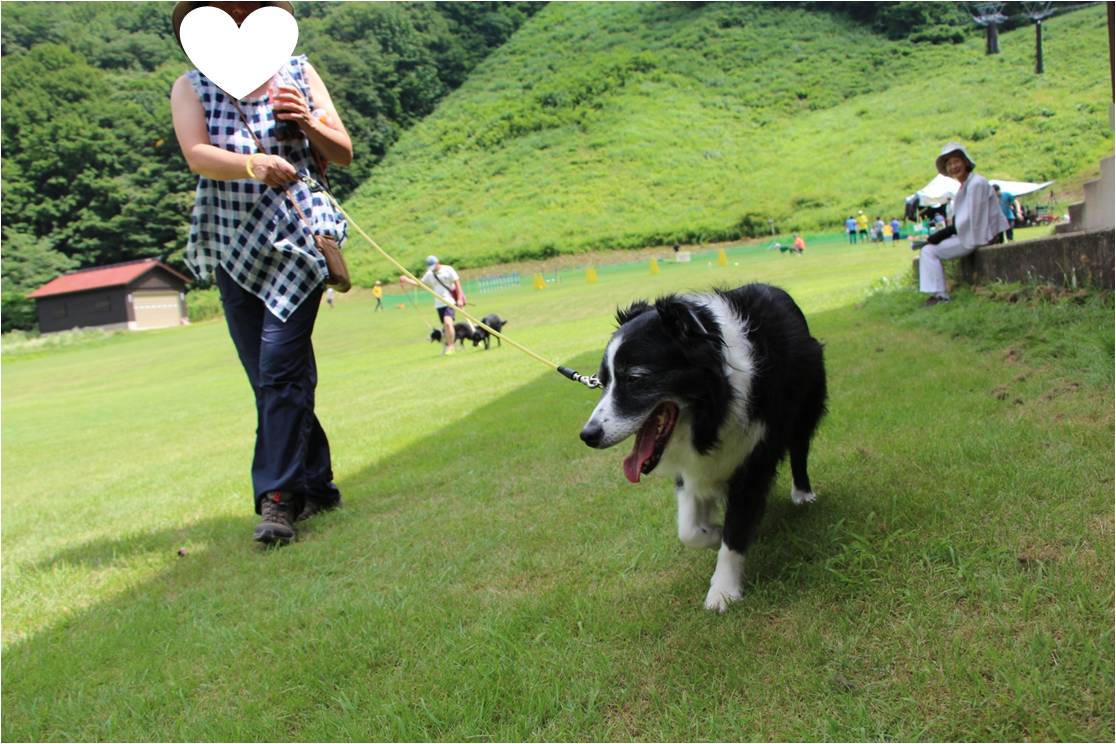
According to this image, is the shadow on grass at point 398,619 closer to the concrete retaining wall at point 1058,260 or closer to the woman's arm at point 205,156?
the woman's arm at point 205,156

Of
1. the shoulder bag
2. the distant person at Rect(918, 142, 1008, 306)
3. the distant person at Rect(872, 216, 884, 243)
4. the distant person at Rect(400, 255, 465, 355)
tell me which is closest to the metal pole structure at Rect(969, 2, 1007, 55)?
the distant person at Rect(872, 216, 884, 243)

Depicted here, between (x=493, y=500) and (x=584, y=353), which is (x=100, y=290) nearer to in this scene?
(x=584, y=353)

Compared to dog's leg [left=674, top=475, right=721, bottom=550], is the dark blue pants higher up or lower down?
higher up

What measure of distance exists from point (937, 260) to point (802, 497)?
5.46 meters

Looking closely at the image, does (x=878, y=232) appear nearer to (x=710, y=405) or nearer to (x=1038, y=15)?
(x=1038, y=15)

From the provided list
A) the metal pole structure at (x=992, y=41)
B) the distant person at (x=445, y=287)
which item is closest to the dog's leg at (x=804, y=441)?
the distant person at (x=445, y=287)

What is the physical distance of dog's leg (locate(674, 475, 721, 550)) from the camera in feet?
8.94

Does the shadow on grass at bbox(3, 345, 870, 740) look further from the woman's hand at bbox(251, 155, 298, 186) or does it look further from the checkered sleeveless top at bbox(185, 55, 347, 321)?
the woman's hand at bbox(251, 155, 298, 186)

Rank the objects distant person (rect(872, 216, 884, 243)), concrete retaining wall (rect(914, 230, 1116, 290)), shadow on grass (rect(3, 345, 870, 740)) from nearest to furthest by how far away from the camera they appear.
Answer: shadow on grass (rect(3, 345, 870, 740)) → concrete retaining wall (rect(914, 230, 1116, 290)) → distant person (rect(872, 216, 884, 243))

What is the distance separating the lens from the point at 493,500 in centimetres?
403

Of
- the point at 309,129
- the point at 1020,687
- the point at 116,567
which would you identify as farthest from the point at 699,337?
the point at 116,567

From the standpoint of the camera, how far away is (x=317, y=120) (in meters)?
3.72

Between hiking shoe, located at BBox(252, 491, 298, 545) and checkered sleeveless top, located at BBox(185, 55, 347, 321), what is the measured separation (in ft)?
3.11
